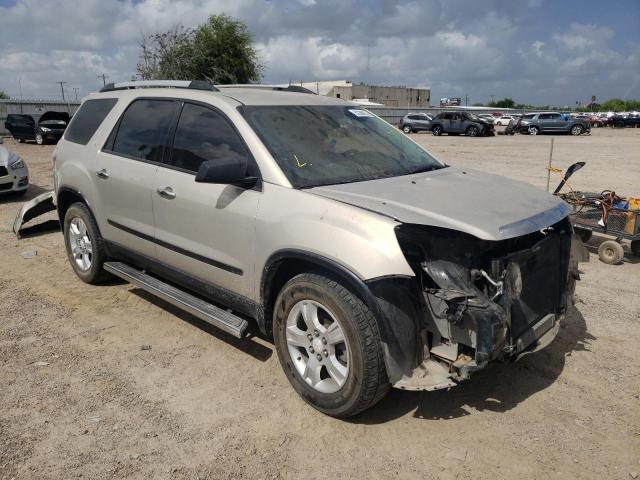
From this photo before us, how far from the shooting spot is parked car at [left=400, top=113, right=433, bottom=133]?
125ft

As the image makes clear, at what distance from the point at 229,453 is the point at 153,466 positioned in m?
0.40

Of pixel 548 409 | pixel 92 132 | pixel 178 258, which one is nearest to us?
pixel 548 409

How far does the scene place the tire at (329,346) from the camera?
9.65 ft

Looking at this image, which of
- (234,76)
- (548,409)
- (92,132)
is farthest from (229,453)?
(234,76)

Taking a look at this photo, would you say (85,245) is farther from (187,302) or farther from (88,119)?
(187,302)

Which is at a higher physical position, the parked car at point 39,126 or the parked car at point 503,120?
the parked car at point 39,126

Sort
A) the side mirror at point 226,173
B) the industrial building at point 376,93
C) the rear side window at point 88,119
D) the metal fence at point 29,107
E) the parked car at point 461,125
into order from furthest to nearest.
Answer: the industrial building at point 376,93 < the parked car at point 461,125 < the metal fence at point 29,107 < the rear side window at point 88,119 < the side mirror at point 226,173

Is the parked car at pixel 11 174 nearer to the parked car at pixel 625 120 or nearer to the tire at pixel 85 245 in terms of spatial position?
the tire at pixel 85 245

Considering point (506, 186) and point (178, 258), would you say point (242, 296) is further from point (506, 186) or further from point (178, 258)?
point (506, 186)

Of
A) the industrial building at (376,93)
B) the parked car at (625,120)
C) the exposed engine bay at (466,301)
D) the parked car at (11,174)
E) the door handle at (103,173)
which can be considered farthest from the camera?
the industrial building at (376,93)

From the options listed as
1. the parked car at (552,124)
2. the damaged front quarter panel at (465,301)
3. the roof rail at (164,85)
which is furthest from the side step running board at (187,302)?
the parked car at (552,124)

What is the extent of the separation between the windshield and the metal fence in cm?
3303

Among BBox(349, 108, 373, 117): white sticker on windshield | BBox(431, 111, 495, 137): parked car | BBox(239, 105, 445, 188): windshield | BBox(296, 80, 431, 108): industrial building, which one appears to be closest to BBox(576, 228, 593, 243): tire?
BBox(239, 105, 445, 188): windshield

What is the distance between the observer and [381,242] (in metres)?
2.87
